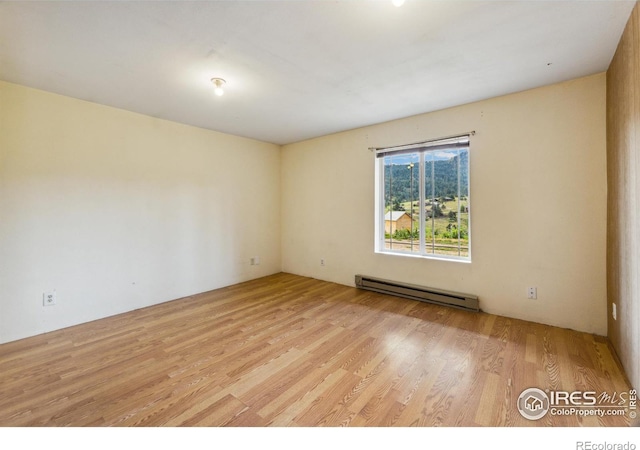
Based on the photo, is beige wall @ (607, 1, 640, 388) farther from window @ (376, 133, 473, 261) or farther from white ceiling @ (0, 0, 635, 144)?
window @ (376, 133, 473, 261)

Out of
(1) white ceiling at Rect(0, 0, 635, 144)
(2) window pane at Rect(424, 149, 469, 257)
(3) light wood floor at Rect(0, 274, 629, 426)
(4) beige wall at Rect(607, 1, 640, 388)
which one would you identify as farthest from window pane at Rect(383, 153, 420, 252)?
(4) beige wall at Rect(607, 1, 640, 388)

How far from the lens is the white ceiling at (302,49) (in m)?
1.57

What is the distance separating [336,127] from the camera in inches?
152

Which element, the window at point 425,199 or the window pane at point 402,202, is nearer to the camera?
the window at point 425,199

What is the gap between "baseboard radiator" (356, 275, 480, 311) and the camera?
2990 mm

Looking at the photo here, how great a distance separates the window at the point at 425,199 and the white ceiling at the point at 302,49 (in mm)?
662

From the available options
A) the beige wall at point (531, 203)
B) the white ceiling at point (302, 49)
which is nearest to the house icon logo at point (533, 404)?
the beige wall at point (531, 203)

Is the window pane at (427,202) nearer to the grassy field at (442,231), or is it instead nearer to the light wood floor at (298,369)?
the grassy field at (442,231)

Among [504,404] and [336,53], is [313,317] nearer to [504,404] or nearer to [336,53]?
[504,404]

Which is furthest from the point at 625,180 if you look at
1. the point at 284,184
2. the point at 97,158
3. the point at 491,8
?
the point at 97,158

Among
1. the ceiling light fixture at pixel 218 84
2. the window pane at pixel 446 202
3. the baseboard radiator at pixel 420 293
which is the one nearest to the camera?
the ceiling light fixture at pixel 218 84

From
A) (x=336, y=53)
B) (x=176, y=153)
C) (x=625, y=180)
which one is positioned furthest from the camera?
(x=176, y=153)
